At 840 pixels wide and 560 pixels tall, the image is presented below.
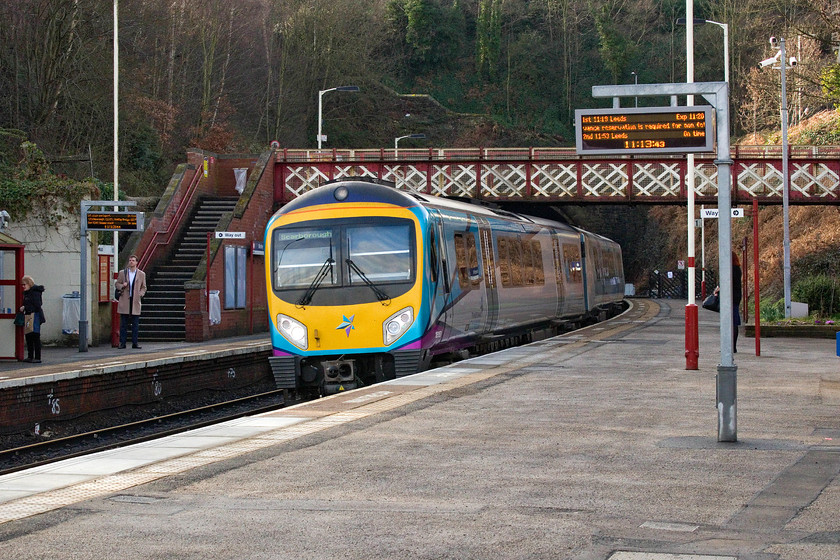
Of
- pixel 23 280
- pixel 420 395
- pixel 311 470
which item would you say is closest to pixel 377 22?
pixel 23 280

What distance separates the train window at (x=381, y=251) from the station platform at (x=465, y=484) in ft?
11.4

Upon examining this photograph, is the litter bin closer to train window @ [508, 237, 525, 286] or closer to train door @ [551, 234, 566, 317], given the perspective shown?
train window @ [508, 237, 525, 286]

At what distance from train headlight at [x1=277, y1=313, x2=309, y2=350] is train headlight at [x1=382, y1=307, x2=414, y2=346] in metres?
1.20

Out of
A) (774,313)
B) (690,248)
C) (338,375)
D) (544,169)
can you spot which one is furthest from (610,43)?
(338,375)

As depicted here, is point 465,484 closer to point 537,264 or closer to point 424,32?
point 537,264

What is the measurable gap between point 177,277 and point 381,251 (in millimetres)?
15754

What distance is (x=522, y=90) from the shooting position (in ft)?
297

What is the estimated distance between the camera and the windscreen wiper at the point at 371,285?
1683 cm

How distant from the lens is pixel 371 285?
16.9 m

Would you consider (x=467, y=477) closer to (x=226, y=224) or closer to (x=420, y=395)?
(x=420, y=395)

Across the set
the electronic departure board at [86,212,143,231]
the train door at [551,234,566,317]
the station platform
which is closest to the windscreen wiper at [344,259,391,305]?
Answer: the station platform

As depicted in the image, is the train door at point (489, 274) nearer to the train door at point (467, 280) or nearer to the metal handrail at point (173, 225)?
the train door at point (467, 280)

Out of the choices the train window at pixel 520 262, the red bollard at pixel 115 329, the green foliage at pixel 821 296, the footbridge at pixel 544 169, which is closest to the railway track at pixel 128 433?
the red bollard at pixel 115 329

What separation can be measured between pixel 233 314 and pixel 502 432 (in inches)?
829
